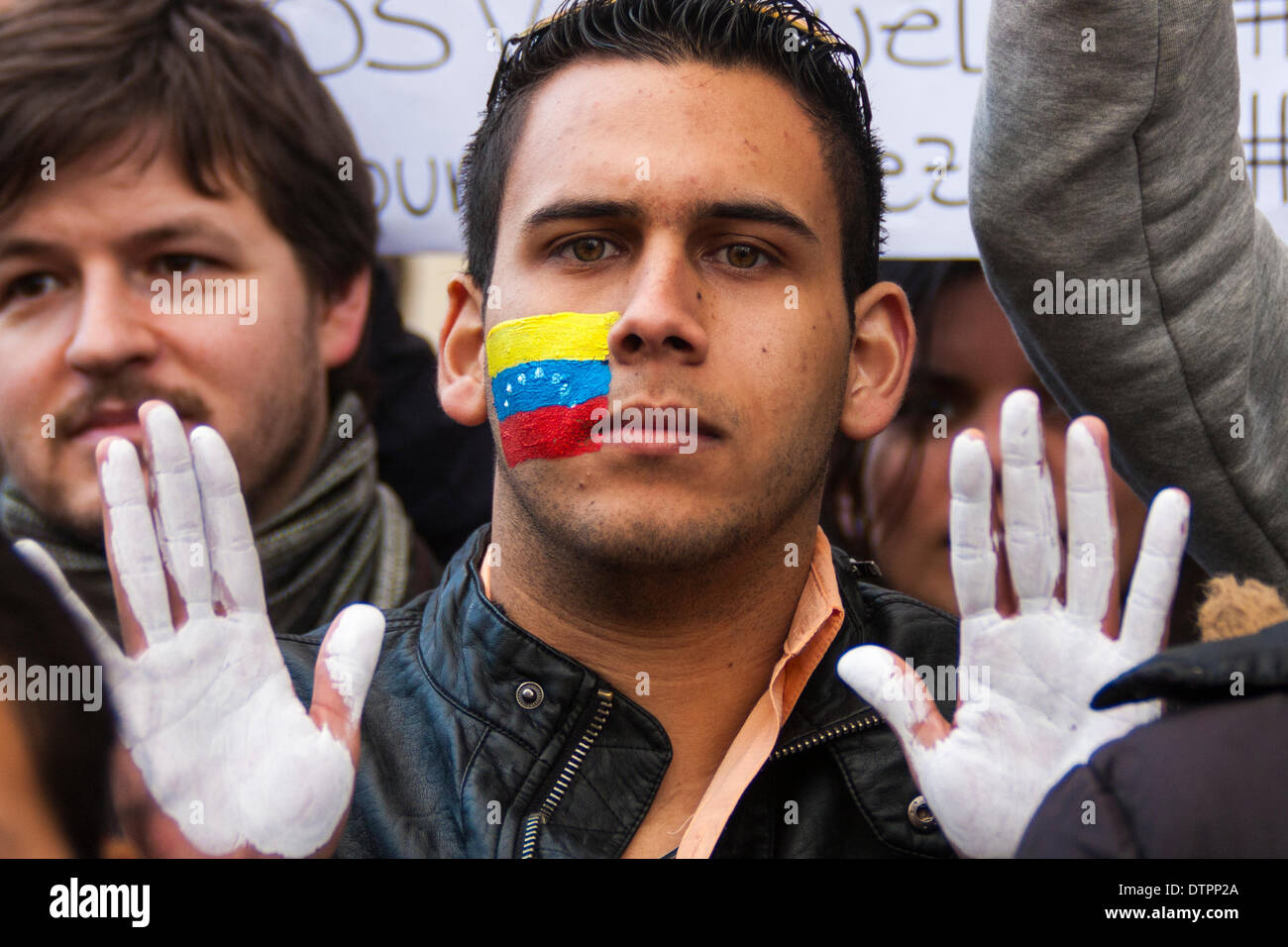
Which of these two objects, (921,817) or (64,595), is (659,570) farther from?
(64,595)

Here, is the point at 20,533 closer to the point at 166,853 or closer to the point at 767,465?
the point at 166,853

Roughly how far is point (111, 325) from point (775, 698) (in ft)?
4.64

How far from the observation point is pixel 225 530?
1895mm

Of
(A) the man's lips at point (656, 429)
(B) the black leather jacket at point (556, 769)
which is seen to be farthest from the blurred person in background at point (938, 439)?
(A) the man's lips at point (656, 429)

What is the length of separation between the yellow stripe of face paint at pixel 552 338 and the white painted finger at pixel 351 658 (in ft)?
1.62

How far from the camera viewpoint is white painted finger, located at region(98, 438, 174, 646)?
188 centimetres

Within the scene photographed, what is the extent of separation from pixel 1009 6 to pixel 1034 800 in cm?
121

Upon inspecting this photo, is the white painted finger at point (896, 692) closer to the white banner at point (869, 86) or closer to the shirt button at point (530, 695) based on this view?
the shirt button at point (530, 695)

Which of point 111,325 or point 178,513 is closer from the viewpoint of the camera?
point 178,513

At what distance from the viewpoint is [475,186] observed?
2.36 m

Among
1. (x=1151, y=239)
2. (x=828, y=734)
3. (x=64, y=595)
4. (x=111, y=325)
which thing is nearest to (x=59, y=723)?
(x=64, y=595)

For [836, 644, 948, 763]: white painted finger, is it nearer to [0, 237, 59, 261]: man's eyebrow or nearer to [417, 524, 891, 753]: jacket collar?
[417, 524, 891, 753]: jacket collar

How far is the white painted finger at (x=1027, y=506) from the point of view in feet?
5.98
